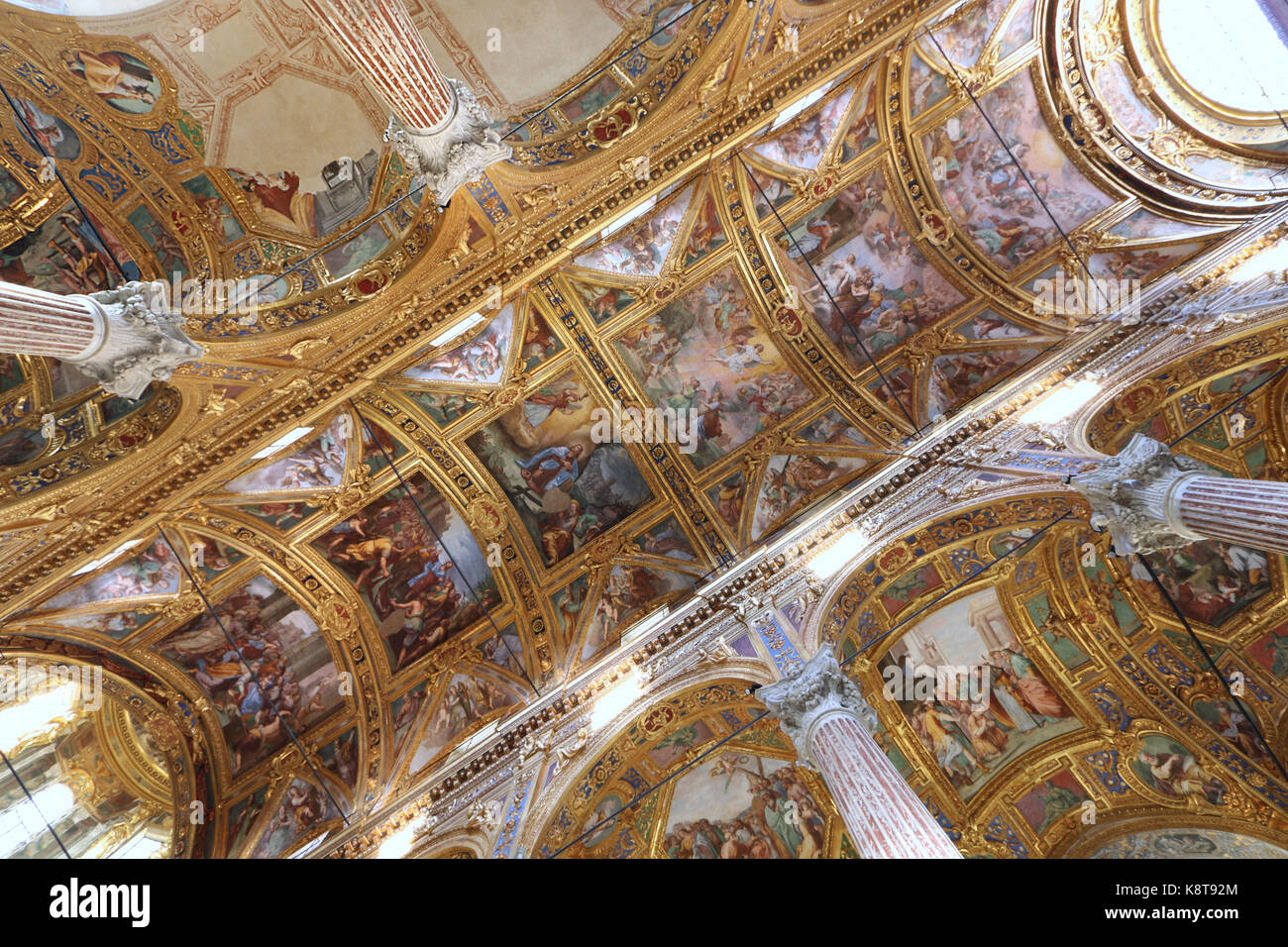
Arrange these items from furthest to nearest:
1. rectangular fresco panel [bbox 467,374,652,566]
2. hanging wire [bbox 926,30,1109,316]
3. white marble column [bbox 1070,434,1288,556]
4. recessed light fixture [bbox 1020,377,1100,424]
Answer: rectangular fresco panel [bbox 467,374,652,566] < hanging wire [bbox 926,30,1109,316] < recessed light fixture [bbox 1020,377,1100,424] < white marble column [bbox 1070,434,1288,556]

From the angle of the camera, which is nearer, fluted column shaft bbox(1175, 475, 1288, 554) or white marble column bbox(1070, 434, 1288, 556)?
fluted column shaft bbox(1175, 475, 1288, 554)

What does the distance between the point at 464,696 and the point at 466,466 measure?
348 cm

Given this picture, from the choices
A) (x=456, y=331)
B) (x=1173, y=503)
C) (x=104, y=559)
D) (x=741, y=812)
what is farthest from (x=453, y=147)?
(x=741, y=812)

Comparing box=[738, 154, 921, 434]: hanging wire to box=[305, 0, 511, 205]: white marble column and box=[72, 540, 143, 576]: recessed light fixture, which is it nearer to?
box=[305, 0, 511, 205]: white marble column

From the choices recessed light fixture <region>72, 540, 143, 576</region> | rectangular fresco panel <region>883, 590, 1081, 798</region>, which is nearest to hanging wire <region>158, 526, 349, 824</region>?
recessed light fixture <region>72, 540, 143, 576</region>

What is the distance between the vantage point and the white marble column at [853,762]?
20.8ft

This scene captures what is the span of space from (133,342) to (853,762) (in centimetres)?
766

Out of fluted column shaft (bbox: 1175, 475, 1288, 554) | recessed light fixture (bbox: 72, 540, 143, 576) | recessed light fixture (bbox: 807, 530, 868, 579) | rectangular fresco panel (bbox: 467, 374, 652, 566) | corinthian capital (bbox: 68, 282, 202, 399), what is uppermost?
rectangular fresco panel (bbox: 467, 374, 652, 566)

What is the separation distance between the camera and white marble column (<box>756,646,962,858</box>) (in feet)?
20.8

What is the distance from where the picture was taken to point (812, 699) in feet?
27.3

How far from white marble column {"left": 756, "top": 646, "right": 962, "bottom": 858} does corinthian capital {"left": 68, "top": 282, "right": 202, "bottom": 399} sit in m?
6.99

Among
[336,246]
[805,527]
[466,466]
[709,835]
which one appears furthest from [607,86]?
[709,835]

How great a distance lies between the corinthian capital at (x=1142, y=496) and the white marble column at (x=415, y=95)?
725cm

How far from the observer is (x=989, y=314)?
11.9 m
